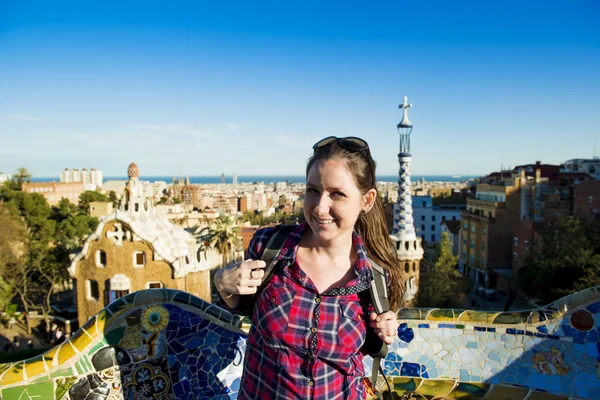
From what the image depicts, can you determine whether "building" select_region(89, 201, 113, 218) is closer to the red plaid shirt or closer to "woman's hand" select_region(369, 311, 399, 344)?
the red plaid shirt

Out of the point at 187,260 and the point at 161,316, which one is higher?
the point at 161,316

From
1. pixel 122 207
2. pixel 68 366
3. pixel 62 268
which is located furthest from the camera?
pixel 62 268

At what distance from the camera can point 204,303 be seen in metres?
3.82

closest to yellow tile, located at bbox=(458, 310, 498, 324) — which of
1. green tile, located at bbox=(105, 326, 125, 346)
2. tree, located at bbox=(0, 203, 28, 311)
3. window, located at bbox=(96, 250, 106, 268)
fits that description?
green tile, located at bbox=(105, 326, 125, 346)

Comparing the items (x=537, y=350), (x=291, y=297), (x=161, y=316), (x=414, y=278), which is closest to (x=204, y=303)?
(x=161, y=316)

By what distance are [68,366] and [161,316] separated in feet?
2.34

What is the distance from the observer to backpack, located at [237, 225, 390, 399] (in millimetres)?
2283

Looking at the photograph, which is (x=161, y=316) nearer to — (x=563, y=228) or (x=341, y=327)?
(x=341, y=327)

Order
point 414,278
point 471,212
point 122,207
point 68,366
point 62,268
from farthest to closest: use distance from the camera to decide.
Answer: point 471,212 → point 62,268 → point 414,278 → point 122,207 → point 68,366

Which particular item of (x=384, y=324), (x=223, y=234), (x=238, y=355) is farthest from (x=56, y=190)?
(x=384, y=324)

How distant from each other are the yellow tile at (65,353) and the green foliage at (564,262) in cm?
2073

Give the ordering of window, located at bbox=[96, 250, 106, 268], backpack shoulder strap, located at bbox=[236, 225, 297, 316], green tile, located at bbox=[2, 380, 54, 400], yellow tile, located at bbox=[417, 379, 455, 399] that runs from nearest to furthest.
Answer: backpack shoulder strap, located at bbox=[236, 225, 297, 316] → green tile, located at bbox=[2, 380, 54, 400] → yellow tile, located at bbox=[417, 379, 455, 399] → window, located at bbox=[96, 250, 106, 268]

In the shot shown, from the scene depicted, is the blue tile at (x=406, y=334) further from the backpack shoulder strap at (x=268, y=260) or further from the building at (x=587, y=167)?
the building at (x=587, y=167)

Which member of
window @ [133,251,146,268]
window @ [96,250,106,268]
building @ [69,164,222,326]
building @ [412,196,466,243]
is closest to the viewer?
building @ [69,164,222,326]
